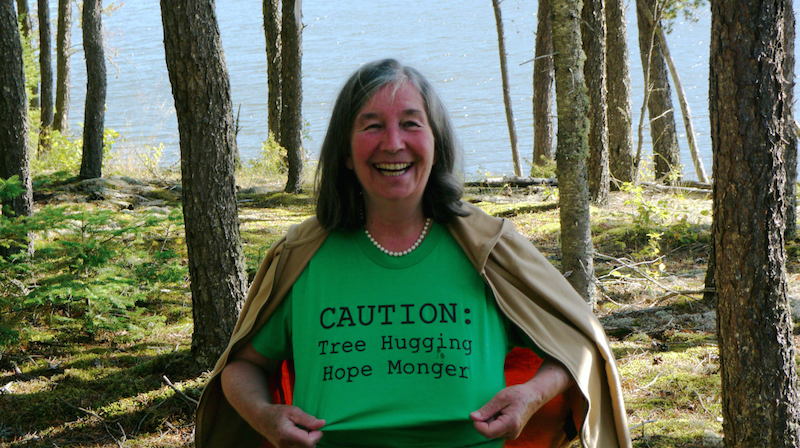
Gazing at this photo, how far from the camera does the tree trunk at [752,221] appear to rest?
234 cm

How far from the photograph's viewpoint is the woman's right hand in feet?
6.06

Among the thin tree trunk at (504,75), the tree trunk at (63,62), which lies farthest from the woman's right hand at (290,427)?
the tree trunk at (63,62)

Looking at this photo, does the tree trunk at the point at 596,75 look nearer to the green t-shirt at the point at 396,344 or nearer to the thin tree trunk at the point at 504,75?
the thin tree trunk at the point at 504,75

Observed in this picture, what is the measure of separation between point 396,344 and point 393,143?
0.60 metres

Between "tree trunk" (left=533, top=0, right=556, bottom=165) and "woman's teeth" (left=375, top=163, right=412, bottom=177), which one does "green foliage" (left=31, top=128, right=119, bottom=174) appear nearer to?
"tree trunk" (left=533, top=0, right=556, bottom=165)

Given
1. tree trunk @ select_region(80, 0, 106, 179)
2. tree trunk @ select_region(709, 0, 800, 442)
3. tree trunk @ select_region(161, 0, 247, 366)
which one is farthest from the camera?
tree trunk @ select_region(80, 0, 106, 179)

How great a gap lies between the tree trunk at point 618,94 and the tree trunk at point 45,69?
954cm

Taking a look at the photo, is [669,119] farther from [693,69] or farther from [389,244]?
[693,69]

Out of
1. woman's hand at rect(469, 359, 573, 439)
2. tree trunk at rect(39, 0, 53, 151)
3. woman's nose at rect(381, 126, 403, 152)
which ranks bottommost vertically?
woman's hand at rect(469, 359, 573, 439)

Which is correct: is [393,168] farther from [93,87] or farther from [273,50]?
[273,50]

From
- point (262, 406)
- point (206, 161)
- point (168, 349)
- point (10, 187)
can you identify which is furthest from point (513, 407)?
point (10, 187)

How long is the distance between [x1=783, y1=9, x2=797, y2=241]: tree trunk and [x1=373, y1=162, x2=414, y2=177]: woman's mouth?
15.4 feet

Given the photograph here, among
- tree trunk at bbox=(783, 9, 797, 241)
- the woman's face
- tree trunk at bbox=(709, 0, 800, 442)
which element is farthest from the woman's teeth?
tree trunk at bbox=(783, 9, 797, 241)

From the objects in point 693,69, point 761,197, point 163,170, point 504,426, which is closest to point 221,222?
point 504,426
